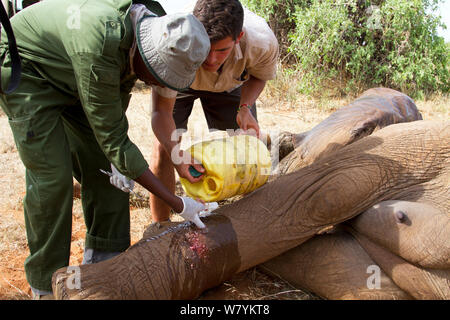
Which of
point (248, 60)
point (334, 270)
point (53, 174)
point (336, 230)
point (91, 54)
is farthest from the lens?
point (248, 60)

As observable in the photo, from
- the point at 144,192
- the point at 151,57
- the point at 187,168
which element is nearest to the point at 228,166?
the point at 187,168

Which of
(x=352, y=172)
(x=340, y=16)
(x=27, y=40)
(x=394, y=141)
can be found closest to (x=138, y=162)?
(x=27, y=40)

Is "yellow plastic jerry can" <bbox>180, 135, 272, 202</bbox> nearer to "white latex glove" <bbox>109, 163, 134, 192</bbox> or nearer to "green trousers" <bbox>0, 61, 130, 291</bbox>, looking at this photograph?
"white latex glove" <bbox>109, 163, 134, 192</bbox>

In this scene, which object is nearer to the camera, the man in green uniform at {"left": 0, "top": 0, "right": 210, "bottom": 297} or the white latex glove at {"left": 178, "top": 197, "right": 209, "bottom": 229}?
the man in green uniform at {"left": 0, "top": 0, "right": 210, "bottom": 297}

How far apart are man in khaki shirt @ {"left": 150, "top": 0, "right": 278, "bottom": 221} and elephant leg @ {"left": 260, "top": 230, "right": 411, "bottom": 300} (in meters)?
0.84

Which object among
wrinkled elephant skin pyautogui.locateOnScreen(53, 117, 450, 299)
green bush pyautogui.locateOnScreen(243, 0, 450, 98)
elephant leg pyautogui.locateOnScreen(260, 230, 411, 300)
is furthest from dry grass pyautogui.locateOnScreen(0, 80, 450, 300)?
green bush pyautogui.locateOnScreen(243, 0, 450, 98)

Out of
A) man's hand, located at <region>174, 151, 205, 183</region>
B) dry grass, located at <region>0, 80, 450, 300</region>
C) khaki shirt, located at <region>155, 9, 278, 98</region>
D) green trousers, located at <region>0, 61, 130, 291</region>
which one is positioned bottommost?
dry grass, located at <region>0, 80, 450, 300</region>

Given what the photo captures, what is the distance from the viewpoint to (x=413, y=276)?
253 cm

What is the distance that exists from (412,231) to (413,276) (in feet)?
0.88

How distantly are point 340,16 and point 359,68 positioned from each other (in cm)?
98

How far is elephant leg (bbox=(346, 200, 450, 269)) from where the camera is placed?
2.41 metres

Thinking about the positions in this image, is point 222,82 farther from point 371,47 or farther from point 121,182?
point 371,47

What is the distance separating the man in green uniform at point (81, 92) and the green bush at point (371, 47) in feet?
18.7

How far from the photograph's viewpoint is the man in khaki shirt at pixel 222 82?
2.54m
